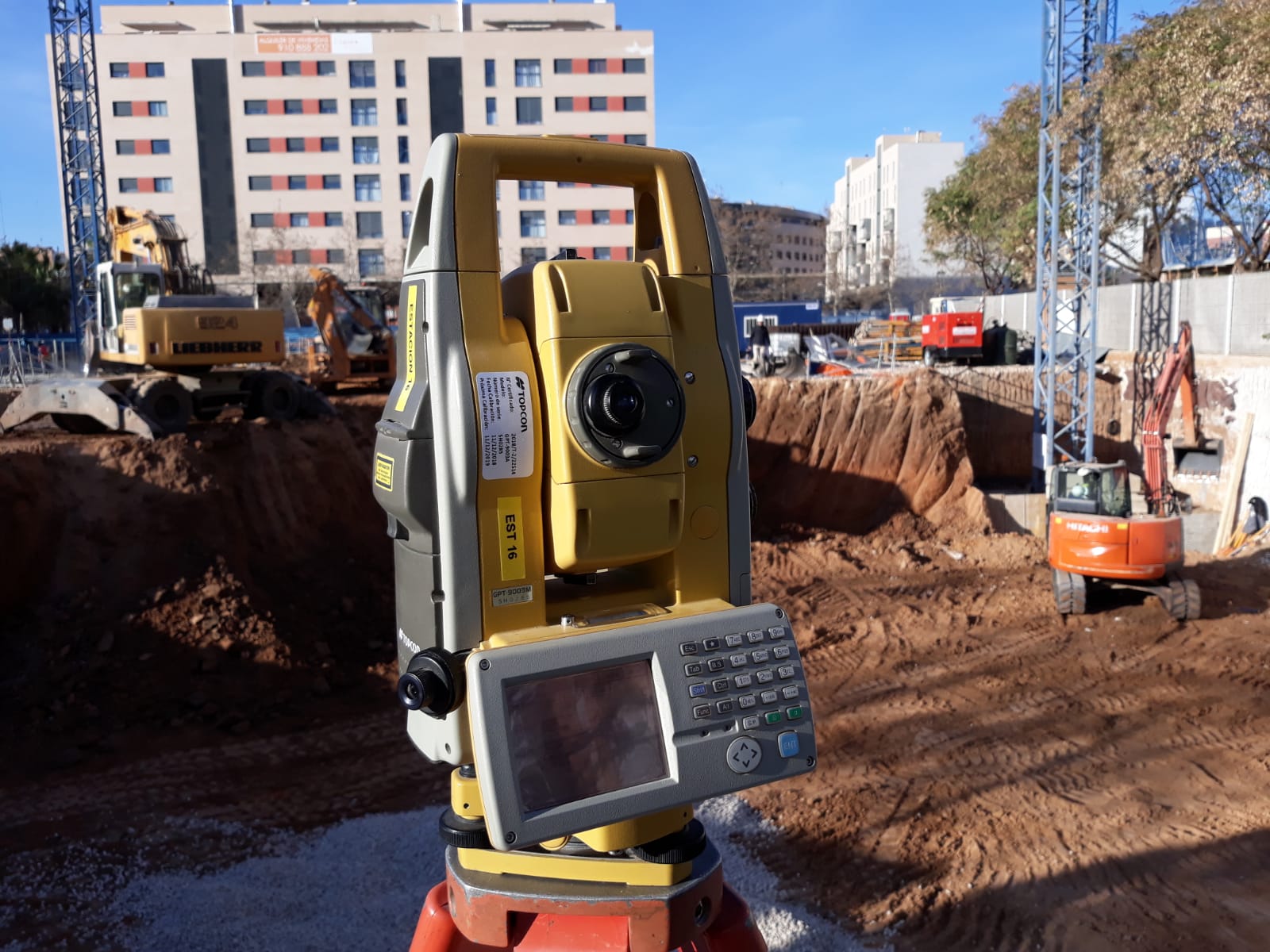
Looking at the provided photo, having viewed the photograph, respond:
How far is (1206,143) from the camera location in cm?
1630

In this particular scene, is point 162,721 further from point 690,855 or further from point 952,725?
point 690,855

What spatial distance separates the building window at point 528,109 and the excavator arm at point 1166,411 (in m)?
35.8

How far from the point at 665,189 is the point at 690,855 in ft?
5.00

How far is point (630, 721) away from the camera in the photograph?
1775 millimetres

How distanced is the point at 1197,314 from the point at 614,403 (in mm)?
22057

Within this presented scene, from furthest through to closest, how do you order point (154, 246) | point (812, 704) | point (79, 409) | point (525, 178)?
point (154, 246)
point (79, 409)
point (812, 704)
point (525, 178)

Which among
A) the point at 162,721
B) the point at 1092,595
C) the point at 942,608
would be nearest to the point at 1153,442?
the point at 1092,595

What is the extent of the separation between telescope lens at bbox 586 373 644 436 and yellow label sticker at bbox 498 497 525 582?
247 millimetres

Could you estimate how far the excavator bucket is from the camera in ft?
36.7

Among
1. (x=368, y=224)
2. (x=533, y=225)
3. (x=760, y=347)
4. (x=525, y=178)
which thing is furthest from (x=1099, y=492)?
(x=368, y=224)

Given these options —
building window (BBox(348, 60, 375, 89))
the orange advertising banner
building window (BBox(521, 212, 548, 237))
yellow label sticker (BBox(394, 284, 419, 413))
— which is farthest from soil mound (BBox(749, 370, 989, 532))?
the orange advertising banner

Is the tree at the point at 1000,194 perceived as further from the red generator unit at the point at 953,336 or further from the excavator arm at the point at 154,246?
the excavator arm at the point at 154,246

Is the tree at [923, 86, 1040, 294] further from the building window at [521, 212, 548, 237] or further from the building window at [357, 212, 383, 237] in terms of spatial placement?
the building window at [357, 212, 383, 237]

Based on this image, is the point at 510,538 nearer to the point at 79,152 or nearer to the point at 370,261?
the point at 79,152
